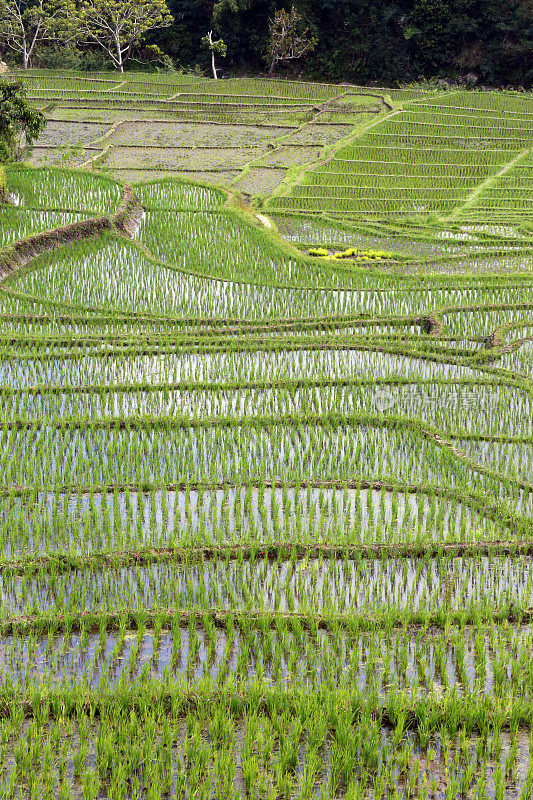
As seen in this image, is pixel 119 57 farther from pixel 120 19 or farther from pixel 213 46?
pixel 213 46

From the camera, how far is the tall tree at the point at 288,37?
24.1 m

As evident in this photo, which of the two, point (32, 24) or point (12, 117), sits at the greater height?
point (32, 24)

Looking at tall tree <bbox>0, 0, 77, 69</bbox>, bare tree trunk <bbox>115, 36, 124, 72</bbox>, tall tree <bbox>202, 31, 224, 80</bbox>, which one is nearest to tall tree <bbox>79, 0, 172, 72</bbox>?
bare tree trunk <bbox>115, 36, 124, 72</bbox>

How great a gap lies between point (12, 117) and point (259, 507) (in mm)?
9136

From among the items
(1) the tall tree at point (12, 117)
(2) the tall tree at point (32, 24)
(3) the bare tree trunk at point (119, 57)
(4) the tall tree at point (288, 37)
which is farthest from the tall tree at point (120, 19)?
(1) the tall tree at point (12, 117)

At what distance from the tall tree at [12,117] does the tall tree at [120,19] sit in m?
Result: 11.3

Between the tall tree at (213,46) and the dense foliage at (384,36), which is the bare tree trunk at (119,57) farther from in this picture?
the dense foliage at (384,36)

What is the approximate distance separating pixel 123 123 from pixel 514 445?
47.1ft

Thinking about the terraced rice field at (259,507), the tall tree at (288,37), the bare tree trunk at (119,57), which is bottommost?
the terraced rice field at (259,507)

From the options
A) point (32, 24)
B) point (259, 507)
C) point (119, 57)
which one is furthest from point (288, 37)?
point (259, 507)

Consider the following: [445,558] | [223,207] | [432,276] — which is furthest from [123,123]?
[445,558]

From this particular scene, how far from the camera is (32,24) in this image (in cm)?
2394

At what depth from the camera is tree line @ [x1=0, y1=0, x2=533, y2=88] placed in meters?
23.5

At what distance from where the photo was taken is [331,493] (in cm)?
447
